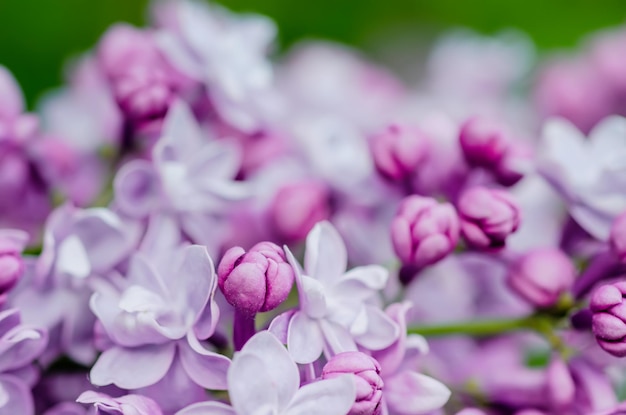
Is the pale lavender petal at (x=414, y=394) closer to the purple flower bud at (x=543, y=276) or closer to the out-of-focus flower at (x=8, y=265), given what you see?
the purple flower bud at (x=543, y=276)

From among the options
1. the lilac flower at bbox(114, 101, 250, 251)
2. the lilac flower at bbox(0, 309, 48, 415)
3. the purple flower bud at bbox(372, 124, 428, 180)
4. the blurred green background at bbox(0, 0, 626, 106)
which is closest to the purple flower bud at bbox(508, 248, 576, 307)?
the purple flower bud at bbox(372, 124, 428, 180)

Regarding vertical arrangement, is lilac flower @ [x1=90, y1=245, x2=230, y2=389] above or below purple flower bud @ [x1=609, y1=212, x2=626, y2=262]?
below

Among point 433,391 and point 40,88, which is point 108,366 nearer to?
point 433,391

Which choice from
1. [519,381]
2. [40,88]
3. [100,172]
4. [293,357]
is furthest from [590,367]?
[40,88]

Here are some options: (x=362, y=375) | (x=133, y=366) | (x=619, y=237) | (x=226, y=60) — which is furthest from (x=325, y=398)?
(x=226, y=60)

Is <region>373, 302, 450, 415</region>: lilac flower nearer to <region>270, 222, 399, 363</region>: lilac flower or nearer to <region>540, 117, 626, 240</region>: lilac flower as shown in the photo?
<region>270, 222, 399, 363</region>: lilac flower

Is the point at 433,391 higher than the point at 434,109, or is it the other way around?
the point at 433,391
